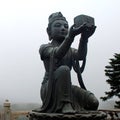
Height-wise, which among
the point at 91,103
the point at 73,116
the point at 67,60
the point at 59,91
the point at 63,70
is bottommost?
the point at 73,116

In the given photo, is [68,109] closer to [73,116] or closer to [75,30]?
[73,116]

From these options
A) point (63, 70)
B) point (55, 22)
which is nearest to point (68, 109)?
point (63, 70)

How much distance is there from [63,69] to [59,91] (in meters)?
0.27

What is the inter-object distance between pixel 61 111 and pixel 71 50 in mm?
880

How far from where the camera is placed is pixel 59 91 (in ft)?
12.0

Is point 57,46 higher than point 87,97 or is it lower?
higher

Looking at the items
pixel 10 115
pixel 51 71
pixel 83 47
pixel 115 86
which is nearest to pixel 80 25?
pixel 83 47

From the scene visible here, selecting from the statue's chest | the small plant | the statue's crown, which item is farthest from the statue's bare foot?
the small plant

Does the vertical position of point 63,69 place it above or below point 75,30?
below

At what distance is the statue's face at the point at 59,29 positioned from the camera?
3.99m

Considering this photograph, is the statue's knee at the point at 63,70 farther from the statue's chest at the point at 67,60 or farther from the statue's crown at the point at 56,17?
the statue's crown at the point at 56,17

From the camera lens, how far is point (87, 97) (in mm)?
3740

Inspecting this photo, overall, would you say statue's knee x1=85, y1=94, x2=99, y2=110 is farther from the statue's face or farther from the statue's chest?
the statue's face

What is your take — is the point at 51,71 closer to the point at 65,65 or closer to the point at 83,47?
the point at 65,65
